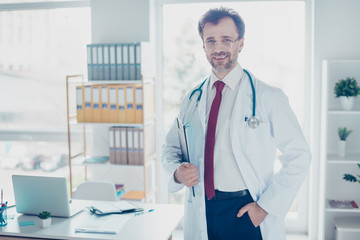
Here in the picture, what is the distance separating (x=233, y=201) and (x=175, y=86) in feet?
7.67

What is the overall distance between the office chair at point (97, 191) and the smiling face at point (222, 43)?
144cm

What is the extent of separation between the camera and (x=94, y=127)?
411 centimetres

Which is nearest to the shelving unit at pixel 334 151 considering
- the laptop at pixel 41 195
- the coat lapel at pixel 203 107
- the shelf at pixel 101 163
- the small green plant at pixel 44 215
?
the shelf at pixel 101 163

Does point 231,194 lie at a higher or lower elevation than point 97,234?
higher

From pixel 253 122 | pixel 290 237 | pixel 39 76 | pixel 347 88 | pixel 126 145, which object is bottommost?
pixel 290 237

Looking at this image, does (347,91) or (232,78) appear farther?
(347,91)

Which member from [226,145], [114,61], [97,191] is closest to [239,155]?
[226,145]

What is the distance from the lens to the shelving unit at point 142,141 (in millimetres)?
3656

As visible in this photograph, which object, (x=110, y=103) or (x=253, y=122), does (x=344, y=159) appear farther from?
(x=110, y=103)

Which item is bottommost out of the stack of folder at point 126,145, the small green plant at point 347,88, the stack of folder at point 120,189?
the stack of folder at point 120,189

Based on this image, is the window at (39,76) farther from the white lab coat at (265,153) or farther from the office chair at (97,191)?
the white lab coat at (265,153)

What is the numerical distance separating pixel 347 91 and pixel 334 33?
57 cm

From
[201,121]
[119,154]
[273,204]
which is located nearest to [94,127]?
[119,154]

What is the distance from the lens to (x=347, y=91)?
136 inches
